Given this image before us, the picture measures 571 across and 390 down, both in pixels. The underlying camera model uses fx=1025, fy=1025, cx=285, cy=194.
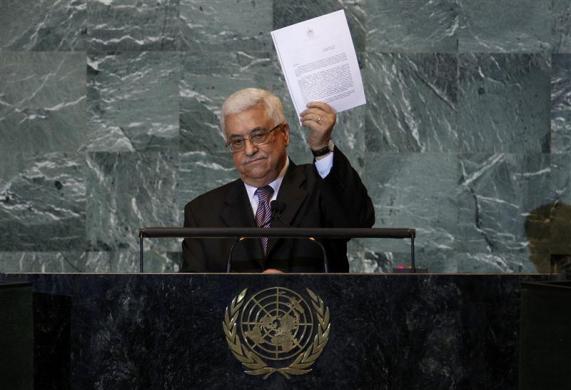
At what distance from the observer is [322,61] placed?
4070mm

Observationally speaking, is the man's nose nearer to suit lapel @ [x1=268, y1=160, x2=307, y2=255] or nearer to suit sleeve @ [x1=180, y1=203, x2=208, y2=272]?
suit lapel @ [x1=268, y1=160, x2=307, y2=255]

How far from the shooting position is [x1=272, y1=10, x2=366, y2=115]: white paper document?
4074mm

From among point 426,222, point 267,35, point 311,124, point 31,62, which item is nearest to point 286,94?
point 267,35

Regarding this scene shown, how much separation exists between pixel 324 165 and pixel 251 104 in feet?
1.40

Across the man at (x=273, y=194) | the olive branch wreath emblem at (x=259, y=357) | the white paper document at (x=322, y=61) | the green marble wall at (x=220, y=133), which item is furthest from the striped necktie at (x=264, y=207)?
the green marble wall at (x=220, y=133)

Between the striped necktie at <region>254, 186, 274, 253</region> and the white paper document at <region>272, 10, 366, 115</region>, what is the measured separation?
651 mm

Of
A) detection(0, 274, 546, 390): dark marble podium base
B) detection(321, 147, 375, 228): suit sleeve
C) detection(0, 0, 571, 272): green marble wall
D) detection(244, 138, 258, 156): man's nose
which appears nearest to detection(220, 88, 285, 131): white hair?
detection(244, 138, 258, 156): man's nose

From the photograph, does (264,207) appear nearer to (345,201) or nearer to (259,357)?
(345,201)

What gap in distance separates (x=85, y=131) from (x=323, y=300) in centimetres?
372

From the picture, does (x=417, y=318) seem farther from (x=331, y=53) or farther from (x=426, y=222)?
(x=426, y=222)

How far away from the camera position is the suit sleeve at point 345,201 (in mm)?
4578

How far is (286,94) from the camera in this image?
661cm

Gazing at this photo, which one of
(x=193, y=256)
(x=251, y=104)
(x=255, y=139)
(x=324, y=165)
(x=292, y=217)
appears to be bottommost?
(x=193, y=256)

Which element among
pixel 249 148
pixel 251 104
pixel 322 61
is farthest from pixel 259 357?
pixel 251 104
